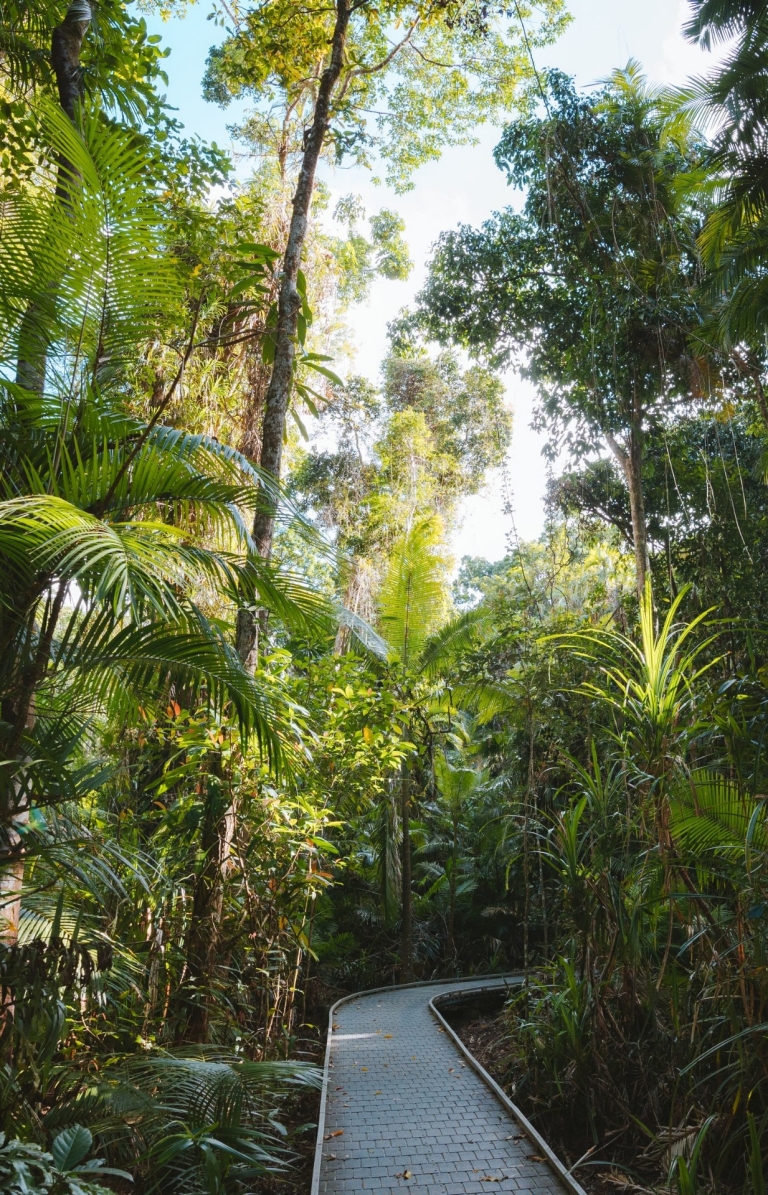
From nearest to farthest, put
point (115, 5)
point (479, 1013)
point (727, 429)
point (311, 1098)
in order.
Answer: point (115, 5)
point (311, 1098)
point (479, 1013)
point (727, 429)

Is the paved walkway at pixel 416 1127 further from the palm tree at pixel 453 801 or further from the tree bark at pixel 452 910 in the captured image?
the palm tree at pixel 453 801

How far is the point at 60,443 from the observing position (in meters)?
2.41

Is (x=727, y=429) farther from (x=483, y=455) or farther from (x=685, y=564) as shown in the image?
(x=483, y=455)

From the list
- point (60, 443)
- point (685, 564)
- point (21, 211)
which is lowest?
point (60, 443)

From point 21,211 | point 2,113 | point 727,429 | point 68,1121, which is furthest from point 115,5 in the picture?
point 727,429

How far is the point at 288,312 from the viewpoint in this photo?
5.16 m

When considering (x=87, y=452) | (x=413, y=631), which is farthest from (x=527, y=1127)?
(x=413, y=631)

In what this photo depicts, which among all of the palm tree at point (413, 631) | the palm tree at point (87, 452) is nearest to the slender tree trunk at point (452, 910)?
the palm tree at point (413, 631)

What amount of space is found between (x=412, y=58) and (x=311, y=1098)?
10.4 metres

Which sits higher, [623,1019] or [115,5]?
[115,5]

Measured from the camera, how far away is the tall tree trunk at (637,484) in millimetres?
8375

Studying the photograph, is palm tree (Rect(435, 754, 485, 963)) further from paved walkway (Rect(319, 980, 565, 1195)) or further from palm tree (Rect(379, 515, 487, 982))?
paved walkway (Rect(319, 980, 565, 1195))

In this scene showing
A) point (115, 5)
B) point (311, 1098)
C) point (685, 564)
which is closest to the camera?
point (115, 5)

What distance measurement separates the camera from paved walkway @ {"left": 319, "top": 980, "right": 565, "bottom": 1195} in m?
3.42
